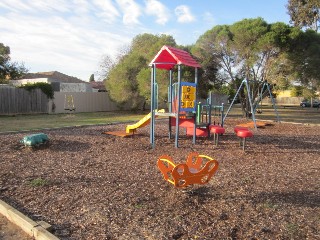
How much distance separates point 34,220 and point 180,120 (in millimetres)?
6784

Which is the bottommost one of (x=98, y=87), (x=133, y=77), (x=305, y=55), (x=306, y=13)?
(x=133, y=77)

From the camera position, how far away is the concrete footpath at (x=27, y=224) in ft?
10.9

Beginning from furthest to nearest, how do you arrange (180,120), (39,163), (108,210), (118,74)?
(118,74) < (180,120) < (39,163) < (108,210)

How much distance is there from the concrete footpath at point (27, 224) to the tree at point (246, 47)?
717 inches

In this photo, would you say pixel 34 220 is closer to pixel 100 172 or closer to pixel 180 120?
pixel 100 172

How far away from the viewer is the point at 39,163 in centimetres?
673

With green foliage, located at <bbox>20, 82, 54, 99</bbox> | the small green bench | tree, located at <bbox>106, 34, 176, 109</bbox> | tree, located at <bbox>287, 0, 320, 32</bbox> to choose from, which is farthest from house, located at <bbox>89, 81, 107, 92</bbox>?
the small green bench

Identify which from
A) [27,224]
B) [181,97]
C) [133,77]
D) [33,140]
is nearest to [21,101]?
[133,77]

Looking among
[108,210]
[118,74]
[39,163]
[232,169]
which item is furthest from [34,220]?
[118,74]

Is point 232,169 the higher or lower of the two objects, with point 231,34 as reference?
lower

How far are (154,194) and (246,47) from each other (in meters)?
17.6

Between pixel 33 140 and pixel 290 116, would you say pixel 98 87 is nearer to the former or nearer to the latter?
pixel 290 116

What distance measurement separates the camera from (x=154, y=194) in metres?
4.68

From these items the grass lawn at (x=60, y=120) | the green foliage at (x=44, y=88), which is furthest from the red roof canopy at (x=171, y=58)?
the green foliage at (x=44, y=88)
